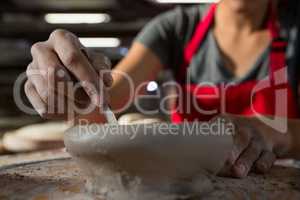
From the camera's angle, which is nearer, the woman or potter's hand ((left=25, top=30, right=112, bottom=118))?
potter's hand ((left=25, top=30, right=112, bottom=118))

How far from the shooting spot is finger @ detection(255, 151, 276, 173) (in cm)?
62

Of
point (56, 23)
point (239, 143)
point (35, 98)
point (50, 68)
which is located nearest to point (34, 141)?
point (35, 98)

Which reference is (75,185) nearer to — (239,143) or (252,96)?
(239,143)

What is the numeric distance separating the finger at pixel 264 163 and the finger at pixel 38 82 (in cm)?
34

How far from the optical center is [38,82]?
2.18ft

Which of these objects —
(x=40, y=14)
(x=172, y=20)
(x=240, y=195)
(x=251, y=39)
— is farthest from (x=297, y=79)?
(x=40, y=14)

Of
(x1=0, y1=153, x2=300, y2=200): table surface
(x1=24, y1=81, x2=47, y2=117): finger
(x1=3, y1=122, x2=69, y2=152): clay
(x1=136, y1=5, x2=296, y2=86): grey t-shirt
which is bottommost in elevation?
(x1=3, y1=122, x2=69, y2=152): clay

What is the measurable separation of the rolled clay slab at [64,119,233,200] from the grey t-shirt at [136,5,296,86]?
2.58ft

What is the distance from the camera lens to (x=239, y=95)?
122cm

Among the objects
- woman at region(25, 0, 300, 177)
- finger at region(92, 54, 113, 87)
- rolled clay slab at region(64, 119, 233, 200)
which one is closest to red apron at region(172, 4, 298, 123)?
woman at region(25, 0, 300, 177)

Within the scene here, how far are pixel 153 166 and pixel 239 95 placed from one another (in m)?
0.79

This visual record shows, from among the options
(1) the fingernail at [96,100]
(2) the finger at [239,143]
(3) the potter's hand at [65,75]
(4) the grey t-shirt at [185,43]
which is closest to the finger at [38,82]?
(3) the potter's hand at [65,75]

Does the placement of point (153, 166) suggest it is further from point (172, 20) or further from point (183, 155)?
point (172, 20)

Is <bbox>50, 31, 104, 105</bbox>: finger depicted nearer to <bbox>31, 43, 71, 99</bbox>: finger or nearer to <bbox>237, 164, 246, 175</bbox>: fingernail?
<bbox>31, 43, 71, 99</bbox>: finger
